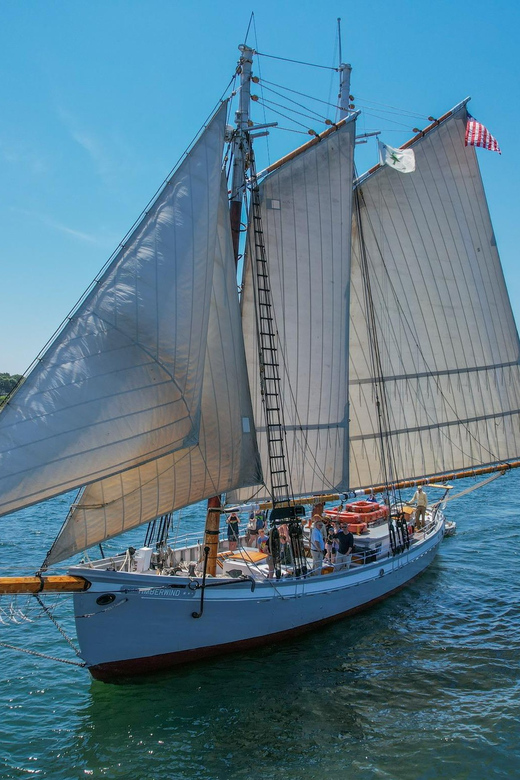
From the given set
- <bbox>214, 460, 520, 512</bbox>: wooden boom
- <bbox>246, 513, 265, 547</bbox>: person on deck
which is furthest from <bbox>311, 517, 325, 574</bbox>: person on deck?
<bbox>246, 513, 265, 547</bbox>: person on deck

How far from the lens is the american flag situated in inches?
941

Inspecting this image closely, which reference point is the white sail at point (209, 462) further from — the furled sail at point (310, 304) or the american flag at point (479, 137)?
the american flag at point (479, 137)

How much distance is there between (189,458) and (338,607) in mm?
7505

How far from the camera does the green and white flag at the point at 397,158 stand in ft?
70.5

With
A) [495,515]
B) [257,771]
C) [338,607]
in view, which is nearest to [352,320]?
[338,607]

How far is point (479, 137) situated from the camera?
2392 cm

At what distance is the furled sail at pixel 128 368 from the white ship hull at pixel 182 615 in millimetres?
3684

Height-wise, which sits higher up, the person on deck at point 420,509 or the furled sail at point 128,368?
the furled sail at point 128,368

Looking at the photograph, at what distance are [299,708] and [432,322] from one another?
51.7 ft

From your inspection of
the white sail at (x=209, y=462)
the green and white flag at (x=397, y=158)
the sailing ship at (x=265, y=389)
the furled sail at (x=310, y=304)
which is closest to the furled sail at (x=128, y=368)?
the sailing ship at (x=265, y=389)

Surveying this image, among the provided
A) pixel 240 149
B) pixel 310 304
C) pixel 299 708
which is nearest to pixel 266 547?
pixel 299 708

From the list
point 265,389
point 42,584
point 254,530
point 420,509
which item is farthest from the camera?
point 420,509

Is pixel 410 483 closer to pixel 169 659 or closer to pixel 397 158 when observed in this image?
pixel 397 158

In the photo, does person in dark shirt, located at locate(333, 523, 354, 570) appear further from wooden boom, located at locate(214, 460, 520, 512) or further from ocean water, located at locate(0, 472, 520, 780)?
wooden boom, located at locate(214, 460, 520, 512)
